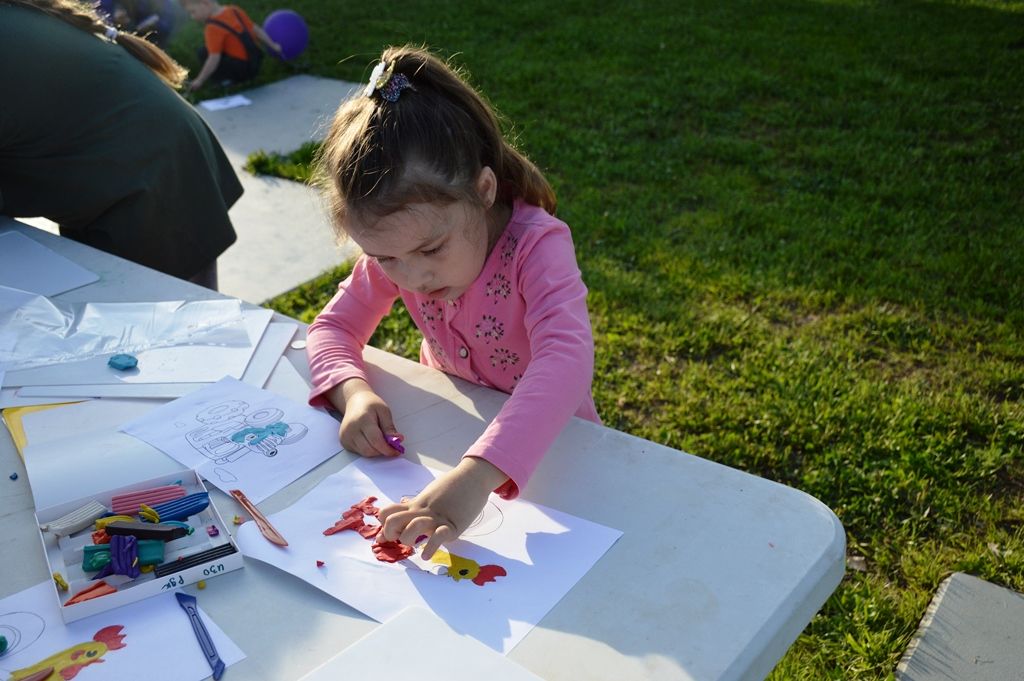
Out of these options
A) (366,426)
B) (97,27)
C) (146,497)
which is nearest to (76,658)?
(146,497)

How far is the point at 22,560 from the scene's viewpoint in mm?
1116

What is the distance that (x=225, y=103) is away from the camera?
5641mm

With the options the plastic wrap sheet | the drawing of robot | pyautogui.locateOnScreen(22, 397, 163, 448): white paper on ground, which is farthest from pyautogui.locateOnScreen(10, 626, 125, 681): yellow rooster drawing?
the plastic wrap sheet

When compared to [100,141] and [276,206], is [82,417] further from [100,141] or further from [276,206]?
[276,206]

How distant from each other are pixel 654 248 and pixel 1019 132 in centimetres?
226

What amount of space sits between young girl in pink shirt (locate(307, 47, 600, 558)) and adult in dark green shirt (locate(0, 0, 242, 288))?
1.05m

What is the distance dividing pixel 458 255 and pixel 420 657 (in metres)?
0.73

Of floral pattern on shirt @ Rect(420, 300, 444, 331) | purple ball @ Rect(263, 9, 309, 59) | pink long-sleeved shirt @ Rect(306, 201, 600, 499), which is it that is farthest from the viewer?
purple ball @ Rect(263, 9, 309, 59)

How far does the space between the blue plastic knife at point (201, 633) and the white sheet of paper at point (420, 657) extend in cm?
10

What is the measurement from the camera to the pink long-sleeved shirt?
1262 millimetres

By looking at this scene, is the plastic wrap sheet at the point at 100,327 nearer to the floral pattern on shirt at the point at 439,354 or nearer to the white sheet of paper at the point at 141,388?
the white sheet of paper at the point at 141,388

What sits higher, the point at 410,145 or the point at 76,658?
the point at 410,145

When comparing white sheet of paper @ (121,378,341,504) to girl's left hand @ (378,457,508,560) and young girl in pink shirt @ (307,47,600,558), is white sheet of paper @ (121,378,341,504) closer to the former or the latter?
young girl in pink shirt @ (307,47,600,558)

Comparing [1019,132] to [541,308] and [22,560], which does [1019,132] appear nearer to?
[541,308]
